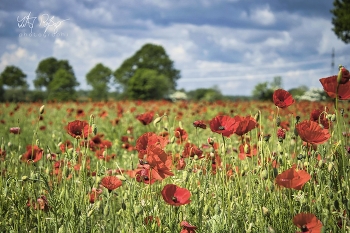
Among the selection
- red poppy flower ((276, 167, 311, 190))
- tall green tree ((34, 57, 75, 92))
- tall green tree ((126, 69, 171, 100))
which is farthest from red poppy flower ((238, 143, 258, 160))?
tall green tree ((34, 57, 75, 92))

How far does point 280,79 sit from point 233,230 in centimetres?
6809

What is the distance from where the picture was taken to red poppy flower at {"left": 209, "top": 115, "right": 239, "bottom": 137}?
1.67m

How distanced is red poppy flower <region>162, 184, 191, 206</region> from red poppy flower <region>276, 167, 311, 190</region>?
14.8 inches

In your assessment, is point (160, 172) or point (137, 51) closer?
point (160, 172)

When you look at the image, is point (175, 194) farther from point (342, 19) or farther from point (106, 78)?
point (106, 78)

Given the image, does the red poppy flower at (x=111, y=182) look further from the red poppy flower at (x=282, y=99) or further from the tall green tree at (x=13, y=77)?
the tall green tree at (x=13, y=77)

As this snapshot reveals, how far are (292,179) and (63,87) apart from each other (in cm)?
5327

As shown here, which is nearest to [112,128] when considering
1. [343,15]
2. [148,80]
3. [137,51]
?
[343,15]

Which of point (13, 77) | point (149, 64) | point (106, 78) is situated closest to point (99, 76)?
point (106, 78)

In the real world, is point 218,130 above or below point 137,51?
below

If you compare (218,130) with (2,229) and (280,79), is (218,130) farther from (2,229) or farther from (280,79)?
(280,79)

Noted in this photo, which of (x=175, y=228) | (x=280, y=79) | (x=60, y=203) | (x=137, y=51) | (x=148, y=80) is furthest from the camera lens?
(x=280, y=79)

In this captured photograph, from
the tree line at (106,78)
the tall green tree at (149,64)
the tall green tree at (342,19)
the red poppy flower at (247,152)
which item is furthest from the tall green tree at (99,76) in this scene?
the red poppy flower at (247,152)

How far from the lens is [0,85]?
52906 millimetres
